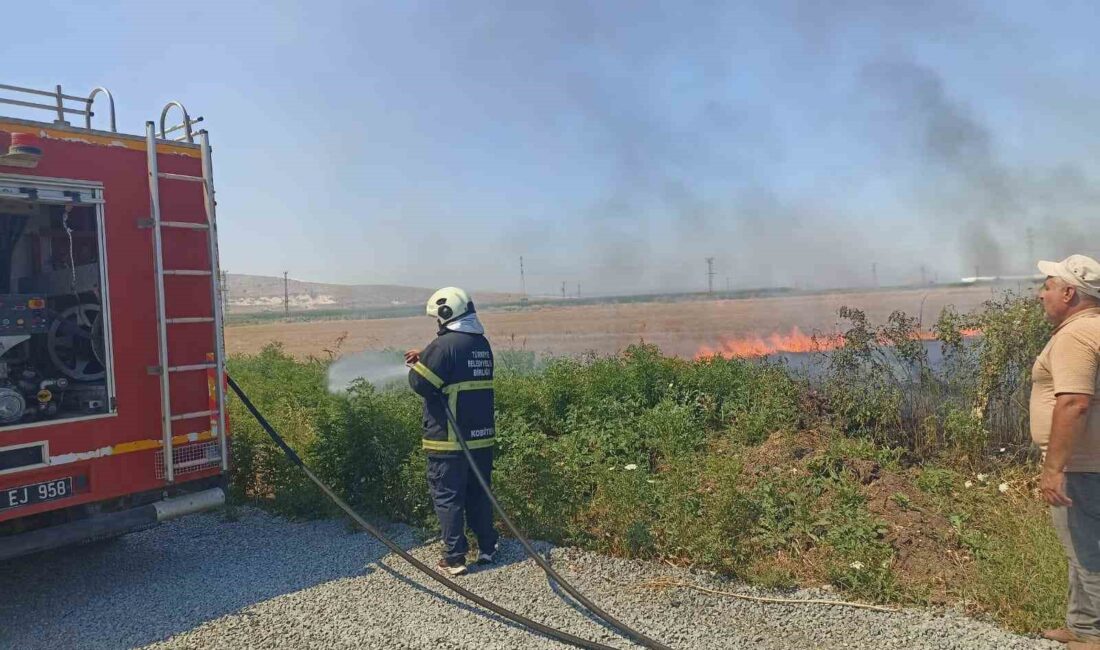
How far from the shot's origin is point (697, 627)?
4488 millimetres

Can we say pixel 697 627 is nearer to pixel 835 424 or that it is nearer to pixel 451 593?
pixel 451 593

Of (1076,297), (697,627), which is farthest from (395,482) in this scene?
(1076,297)

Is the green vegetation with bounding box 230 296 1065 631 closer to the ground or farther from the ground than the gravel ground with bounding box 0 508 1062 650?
farther from the ground

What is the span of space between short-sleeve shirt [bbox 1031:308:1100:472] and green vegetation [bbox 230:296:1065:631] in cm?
99

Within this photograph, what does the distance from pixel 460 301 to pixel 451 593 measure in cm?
209

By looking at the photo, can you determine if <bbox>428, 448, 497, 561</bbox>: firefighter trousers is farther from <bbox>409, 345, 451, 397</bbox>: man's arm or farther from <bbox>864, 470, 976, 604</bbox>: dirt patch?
<bbox>864, 470, 976, 604</bbox>: dirt patch

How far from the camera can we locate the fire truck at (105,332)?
4.93 metres

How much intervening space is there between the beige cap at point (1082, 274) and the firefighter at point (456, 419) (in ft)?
11.9

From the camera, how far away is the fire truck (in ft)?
16.2

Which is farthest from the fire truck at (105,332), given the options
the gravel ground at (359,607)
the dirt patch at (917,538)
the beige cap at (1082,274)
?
the beige cap at (1082,274)

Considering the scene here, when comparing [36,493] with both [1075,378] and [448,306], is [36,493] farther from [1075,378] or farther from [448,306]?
[1075,378]

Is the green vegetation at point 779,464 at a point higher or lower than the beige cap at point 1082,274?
lower

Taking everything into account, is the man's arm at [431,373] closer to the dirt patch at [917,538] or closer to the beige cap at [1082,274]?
the dirt patch at [917,538]

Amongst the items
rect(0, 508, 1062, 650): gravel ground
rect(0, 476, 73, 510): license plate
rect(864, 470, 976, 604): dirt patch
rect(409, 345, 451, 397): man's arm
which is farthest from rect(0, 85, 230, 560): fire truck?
rect(864, 470, 976, 604): dirt patch
